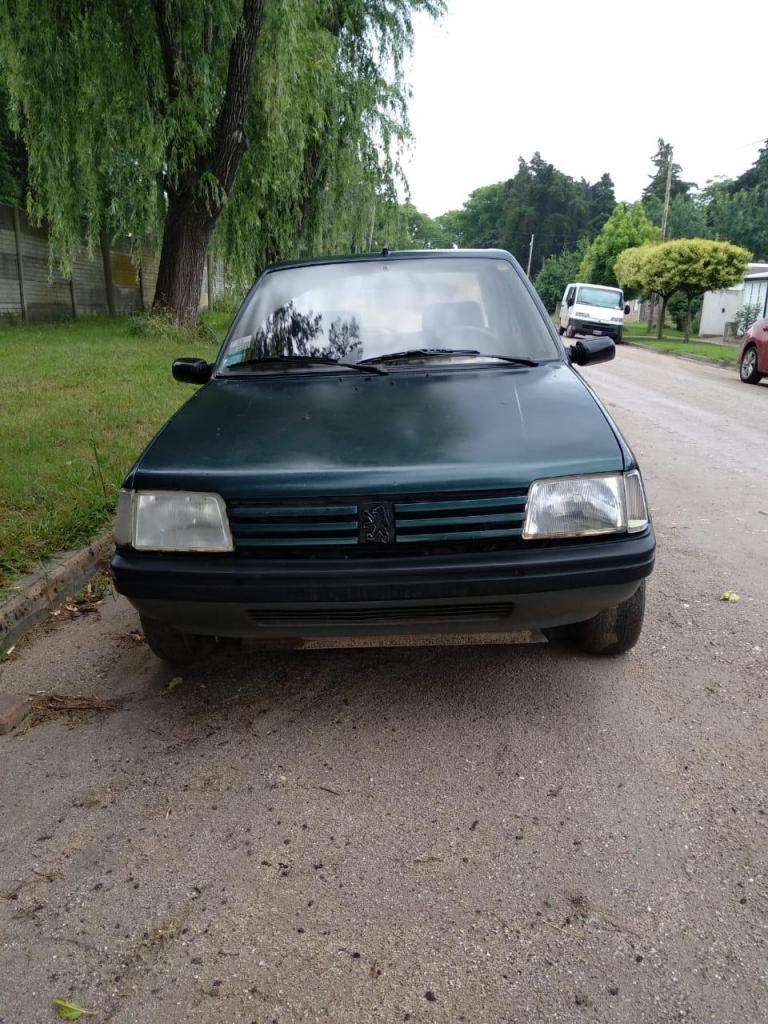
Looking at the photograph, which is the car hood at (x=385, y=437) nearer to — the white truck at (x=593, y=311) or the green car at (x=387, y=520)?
the green car at (x=387, y=520)

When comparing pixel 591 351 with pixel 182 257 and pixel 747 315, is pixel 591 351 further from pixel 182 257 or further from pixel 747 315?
pixel 747 315

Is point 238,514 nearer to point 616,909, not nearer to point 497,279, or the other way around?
point 616,909

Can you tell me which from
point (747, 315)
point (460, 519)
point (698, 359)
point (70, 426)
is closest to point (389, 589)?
point (460, 519)

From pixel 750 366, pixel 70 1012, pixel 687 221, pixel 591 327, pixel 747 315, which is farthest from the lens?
pixel 687 221

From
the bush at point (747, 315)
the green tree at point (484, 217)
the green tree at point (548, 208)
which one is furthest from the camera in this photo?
the green tree at point (484, 217)

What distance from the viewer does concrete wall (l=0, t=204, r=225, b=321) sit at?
16031mm

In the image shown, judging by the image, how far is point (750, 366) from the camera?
46.9 ft

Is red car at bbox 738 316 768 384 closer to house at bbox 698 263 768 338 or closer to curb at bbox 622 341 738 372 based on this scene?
curb at bbox 622 341 738 372

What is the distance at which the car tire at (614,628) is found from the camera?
2986mm

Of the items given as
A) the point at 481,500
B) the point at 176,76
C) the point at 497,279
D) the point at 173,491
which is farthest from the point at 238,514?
the point at 176,76

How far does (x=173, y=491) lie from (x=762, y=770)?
2039 millimetres

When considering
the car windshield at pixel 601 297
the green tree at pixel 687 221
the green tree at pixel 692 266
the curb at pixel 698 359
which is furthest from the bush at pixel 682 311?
the green tree at pixel 687 221

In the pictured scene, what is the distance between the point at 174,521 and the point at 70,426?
4780mm

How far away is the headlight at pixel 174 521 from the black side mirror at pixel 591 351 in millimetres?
2092
